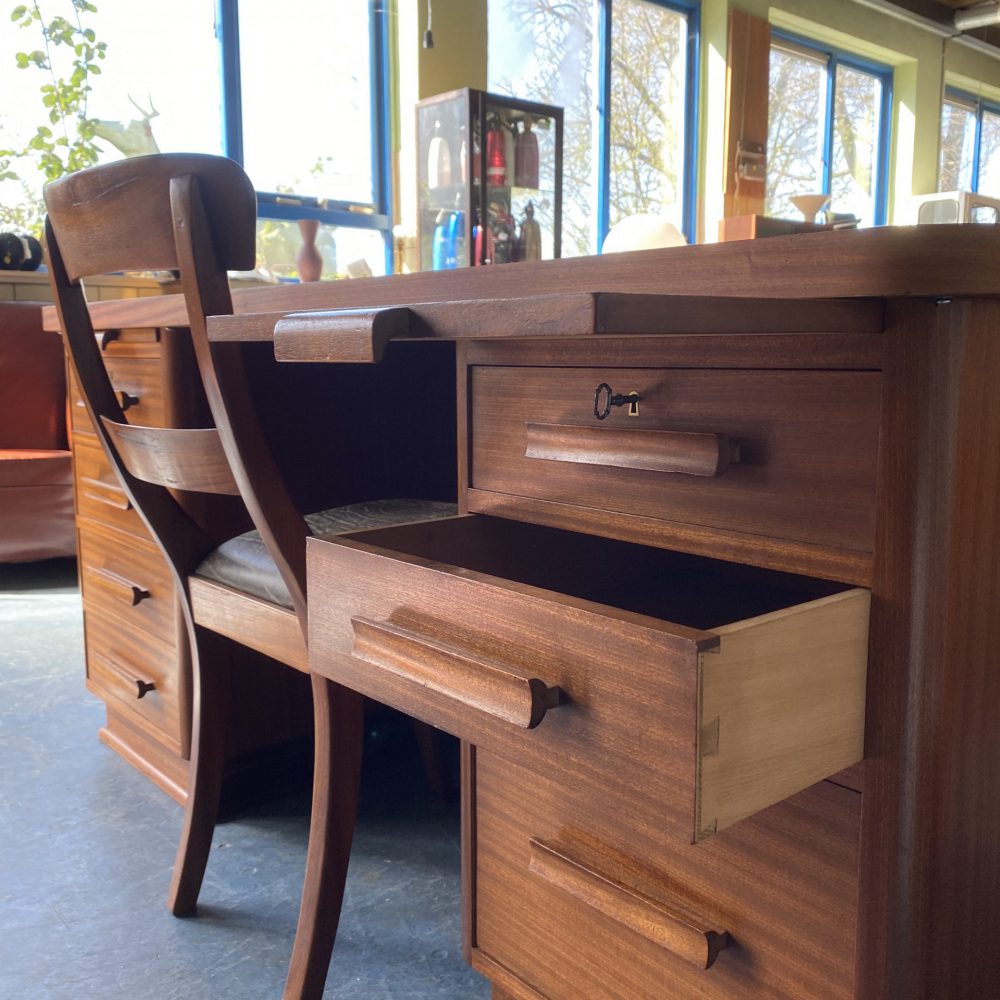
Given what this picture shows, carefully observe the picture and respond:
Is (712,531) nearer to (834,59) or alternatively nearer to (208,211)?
(208,211)

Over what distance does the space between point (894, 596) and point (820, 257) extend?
0.23 meters

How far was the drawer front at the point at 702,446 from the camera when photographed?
66 centimetres

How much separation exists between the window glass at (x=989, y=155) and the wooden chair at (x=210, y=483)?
8.77 meters

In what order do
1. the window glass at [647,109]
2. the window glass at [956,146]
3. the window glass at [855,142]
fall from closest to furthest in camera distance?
the window glass at [647,109] → the window glass at [855,142] → the window glass at [956,146]

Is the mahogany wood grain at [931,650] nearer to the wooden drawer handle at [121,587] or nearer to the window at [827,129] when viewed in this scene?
the wooden drawer handle at [121,587]

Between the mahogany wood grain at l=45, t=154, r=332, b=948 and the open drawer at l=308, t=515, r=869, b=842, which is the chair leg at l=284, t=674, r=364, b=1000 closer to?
the mahogany wood grain at l=45, t=154, r=332, b=948

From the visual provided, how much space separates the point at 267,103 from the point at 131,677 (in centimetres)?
294

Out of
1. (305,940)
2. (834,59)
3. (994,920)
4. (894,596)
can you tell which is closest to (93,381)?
(305,940)

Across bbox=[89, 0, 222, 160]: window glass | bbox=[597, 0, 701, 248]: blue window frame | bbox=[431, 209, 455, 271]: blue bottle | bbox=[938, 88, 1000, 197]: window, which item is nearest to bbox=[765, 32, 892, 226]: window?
bbox=[597, 0, 701, 248]: blue window frame

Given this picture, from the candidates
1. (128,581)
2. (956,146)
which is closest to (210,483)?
(128,581)

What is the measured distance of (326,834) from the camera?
1026mm

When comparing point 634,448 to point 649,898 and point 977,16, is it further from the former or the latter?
point 977,16

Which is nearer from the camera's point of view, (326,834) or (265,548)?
(326,834)

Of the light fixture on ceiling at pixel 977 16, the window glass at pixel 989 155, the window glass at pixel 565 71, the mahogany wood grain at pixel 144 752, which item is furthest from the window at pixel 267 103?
the window glass at pixel 989 155
